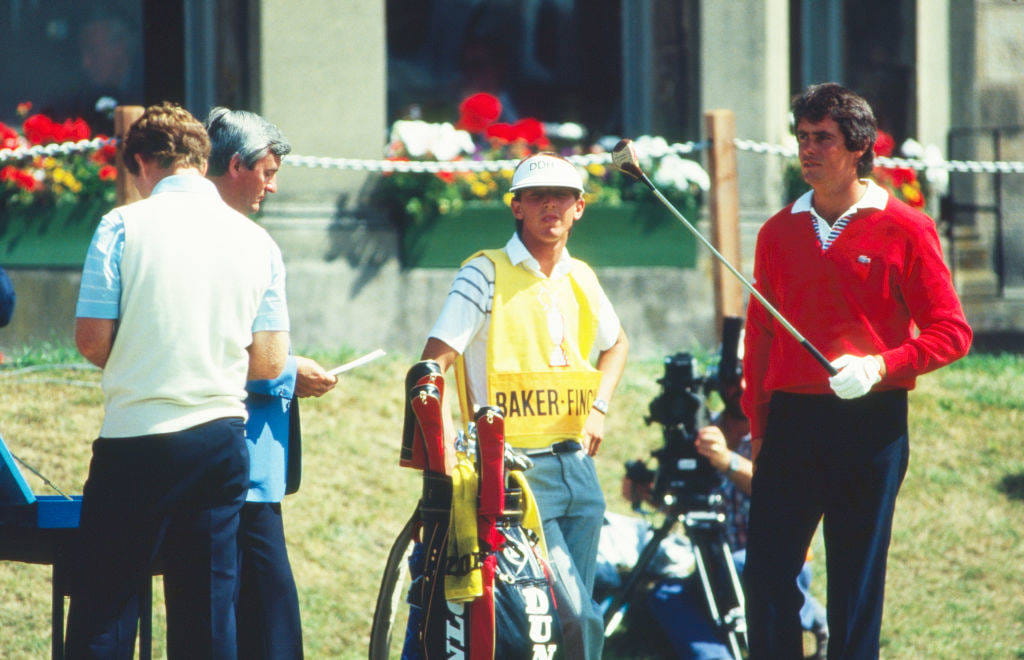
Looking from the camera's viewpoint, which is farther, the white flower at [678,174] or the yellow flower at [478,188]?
the white flower at [678,174]

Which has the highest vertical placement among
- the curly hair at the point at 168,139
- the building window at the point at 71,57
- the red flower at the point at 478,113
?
the building window at the point at 71,57

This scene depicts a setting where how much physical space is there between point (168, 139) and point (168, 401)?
2.36 ft

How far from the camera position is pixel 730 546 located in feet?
19.3

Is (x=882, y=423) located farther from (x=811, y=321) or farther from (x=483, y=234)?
(x=483, y=234)

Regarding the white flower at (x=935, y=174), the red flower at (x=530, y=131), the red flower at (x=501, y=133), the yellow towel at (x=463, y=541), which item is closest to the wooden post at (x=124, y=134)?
the yellow towel at (x=463, y=541)

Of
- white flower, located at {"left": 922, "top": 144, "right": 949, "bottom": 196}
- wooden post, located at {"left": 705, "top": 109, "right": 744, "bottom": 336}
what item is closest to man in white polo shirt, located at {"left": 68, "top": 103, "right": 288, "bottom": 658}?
wooden post, located at {"left": 705, "top": 109, "right": 744, "bottom": 336}

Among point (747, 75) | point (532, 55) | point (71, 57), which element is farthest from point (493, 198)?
point (71, 57)

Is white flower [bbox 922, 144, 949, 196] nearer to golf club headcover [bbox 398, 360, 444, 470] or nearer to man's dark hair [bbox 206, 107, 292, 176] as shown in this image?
golf club headcover [bbox 398, 360, 444, 470]

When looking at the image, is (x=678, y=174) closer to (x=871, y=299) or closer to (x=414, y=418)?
(x=871, y=299)

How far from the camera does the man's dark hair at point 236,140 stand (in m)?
4.34

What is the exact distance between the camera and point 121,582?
3754 millimetres

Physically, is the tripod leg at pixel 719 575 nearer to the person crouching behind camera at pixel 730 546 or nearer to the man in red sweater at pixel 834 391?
the person crouching behind camera at pixel 730 546

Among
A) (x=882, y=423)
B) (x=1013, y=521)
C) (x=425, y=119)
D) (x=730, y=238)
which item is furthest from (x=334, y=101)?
(x=882, y=423)

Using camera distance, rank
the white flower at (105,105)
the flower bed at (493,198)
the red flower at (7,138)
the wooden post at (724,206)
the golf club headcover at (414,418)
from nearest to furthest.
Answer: the golf club headcover at (414,418) → the wooden post at (724,206) → the red flower at (7,138) → the flower bed at (493,198) → the white flower at (105,105)
